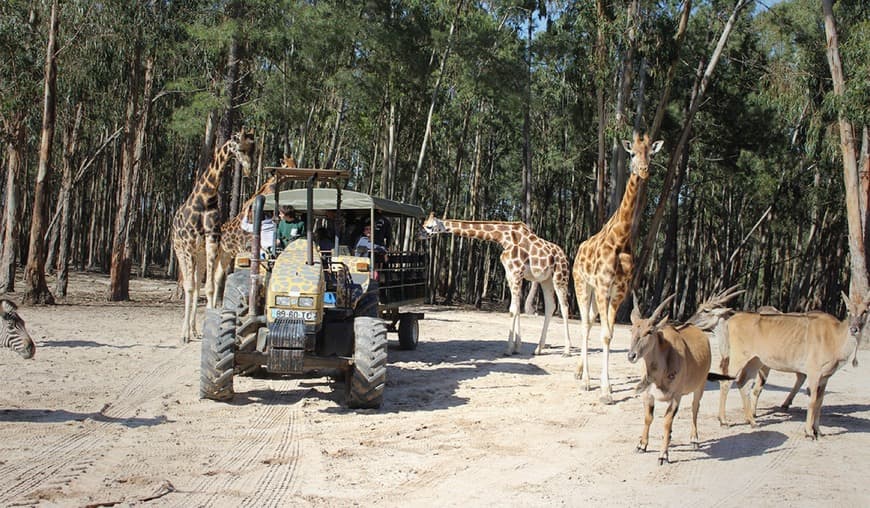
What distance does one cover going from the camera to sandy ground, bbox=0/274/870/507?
623cm

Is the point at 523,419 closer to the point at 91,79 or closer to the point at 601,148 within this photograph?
the point at 601,148

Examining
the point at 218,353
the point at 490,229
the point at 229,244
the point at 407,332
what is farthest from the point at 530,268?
the point at 218,353

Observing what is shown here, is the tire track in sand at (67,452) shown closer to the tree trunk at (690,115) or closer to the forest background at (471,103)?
the forest background at (471,103)

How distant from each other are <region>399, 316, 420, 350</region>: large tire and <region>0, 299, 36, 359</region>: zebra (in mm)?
7557

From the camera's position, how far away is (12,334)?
7918 millimetres

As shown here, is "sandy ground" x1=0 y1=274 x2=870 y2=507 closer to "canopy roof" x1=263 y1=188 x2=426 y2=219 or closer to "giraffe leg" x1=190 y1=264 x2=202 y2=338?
"giraffe leg" x1=190 y1=264 x2=202 y2=338

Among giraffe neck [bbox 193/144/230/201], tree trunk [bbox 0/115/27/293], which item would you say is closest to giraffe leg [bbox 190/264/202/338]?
giraffe neck [bbox 193/144/230/201]

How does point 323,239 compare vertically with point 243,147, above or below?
below

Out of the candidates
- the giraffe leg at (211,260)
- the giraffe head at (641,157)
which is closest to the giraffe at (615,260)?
the giraffe head at (641,157)

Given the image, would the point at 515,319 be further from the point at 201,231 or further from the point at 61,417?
the point at 61,417

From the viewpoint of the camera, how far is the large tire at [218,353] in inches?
348

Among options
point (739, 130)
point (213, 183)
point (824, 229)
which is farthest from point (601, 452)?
point (824, 229)

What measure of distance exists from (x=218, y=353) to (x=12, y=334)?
2.12m

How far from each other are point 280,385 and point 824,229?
33.7 m
